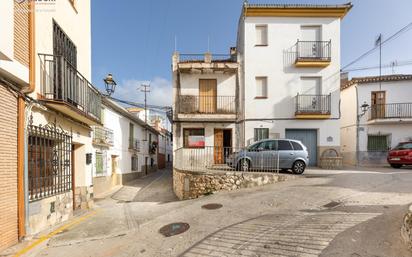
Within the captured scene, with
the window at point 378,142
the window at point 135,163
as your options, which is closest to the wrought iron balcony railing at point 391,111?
the window at point 378,142

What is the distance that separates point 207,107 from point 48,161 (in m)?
9.90

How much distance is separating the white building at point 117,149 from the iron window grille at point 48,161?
5.06 metres

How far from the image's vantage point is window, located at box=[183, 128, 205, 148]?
14438mm

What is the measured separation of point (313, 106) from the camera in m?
14.1

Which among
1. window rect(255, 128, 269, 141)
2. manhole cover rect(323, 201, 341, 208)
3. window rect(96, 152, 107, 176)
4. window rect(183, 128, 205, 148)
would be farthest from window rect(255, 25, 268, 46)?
window rect(96, 152, 107, 176)

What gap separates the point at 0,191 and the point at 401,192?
10.3 metres

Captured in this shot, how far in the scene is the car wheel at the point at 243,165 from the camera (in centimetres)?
953

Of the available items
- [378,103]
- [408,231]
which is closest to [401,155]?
[378,103]

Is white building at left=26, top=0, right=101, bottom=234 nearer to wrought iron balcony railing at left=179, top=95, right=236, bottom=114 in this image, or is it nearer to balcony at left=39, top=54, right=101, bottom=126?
balcony at left=39, top=54, right=101, bottom=126

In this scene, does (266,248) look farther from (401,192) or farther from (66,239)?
(401,192)

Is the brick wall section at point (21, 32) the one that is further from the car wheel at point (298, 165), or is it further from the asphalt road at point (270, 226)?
the car wheel at point (298, 165)

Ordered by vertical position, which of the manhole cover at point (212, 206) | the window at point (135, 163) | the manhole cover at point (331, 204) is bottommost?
the window at point (135, 163)

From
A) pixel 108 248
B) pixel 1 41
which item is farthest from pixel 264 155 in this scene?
pixel 1 41

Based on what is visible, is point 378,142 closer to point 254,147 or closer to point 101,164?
point 254,147
